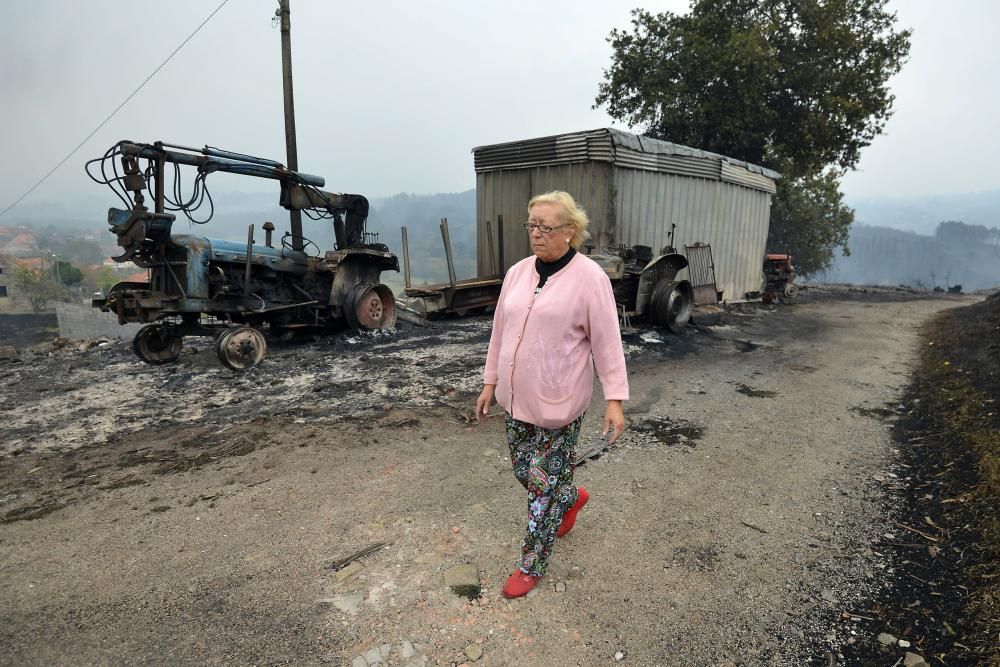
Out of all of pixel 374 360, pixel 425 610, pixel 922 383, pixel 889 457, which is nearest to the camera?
pixel 425 610

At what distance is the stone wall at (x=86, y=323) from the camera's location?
1898cm

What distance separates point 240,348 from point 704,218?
10772 millimetres

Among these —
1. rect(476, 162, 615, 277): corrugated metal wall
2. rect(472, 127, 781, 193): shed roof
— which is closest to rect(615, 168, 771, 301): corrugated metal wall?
rect(472, 127, 781, 193): shed roof

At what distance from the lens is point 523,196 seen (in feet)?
36.2

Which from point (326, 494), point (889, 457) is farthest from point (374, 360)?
point (889, 457)

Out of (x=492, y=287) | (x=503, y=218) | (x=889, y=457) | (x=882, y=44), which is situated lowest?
(x=889, y=457)

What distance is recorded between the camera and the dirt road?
2100 mm

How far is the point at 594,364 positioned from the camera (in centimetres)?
231

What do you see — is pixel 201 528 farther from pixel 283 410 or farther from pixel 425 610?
pixel 283 410

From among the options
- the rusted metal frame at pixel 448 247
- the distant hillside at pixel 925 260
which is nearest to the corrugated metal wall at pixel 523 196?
the rusted metal frame at pixel 448 247

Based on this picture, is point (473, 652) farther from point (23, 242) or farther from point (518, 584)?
point (23, 242)

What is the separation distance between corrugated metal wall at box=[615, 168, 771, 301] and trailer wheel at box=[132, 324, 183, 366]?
7.82 meters

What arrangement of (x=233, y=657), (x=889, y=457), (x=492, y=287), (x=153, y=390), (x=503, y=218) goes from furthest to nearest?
(x=503, y=218) → (x=492, y=287) → (x=153, y=390) → (x=889, y=457) → (x=233, y=657)

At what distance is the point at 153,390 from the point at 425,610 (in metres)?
4.90
